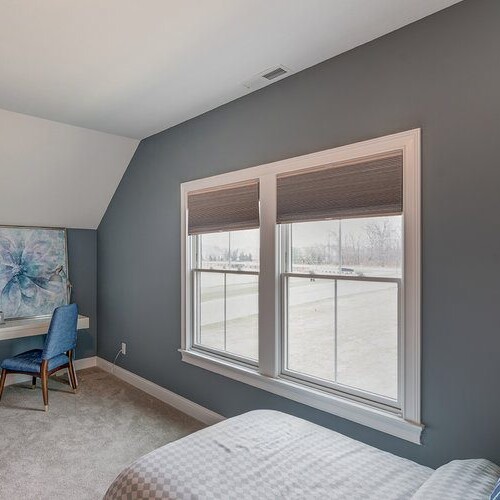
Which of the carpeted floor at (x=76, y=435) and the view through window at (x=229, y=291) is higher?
the view through window at (x=229, y=291)

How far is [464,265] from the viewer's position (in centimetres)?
168

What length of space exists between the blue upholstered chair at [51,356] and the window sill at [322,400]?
135 cm

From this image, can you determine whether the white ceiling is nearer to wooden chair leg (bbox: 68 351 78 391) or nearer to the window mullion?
the window mullion

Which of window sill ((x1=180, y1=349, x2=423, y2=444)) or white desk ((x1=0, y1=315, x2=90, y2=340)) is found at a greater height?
→ white desk ((x1=0, y1=315, x2=90, y2=340))

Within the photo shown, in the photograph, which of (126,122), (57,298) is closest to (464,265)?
(126,122)

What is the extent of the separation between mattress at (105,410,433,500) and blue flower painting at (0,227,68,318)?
2.99 metres

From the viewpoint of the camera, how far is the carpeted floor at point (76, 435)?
2240 millimetres

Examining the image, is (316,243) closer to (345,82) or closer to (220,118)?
(345,82)

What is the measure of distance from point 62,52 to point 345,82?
5.36 feet

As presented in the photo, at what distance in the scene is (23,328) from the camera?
11.6 feet

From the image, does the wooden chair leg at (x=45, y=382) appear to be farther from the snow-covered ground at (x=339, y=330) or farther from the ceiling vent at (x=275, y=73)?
the ceiling vent at (x=275, y=73)

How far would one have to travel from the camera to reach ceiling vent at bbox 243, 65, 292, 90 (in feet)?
7.53

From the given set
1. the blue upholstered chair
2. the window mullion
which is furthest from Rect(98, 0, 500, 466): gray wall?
the blue upholstered chair

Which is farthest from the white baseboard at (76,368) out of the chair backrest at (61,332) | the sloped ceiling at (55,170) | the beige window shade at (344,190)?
the beige window shade at (344,190)
